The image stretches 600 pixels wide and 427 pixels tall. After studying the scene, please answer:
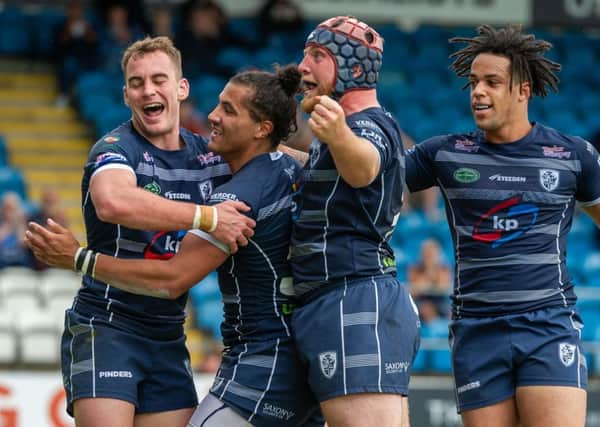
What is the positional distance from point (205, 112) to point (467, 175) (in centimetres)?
901

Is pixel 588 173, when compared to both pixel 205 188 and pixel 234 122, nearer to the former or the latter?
pixel 234 122

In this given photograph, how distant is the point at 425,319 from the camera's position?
10828mm

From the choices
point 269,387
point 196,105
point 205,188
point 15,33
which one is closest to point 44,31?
point 15,33

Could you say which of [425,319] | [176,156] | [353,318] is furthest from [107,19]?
[353,318]

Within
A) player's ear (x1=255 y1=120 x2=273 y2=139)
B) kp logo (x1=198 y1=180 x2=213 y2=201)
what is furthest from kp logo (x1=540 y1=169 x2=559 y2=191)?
kp logo (x1=198 y1=180 x2=213 y2=201)

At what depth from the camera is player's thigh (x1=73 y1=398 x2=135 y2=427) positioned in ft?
17.0

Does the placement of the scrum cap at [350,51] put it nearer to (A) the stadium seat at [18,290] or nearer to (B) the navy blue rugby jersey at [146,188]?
(B) the navy blue rugby jersey at [146,188]

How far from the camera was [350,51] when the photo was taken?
501cm

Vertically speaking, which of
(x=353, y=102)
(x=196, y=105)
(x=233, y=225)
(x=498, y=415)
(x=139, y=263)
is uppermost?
(x=353, y=102)

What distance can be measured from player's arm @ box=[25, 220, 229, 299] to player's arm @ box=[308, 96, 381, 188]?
0.72 metres

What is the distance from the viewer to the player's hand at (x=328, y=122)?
14.8ft

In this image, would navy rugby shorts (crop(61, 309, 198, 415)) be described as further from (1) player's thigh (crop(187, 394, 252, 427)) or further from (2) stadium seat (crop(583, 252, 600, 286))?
(2) stadium seat (crop(583, 252, 600, 286))

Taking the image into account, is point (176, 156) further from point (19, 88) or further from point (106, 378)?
point (19, 88)

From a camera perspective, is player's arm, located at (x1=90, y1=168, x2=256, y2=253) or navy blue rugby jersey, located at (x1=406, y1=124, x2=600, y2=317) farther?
navy blue rugby jersey, located at (x1=406, y1=124, x2=600, y2=317)
